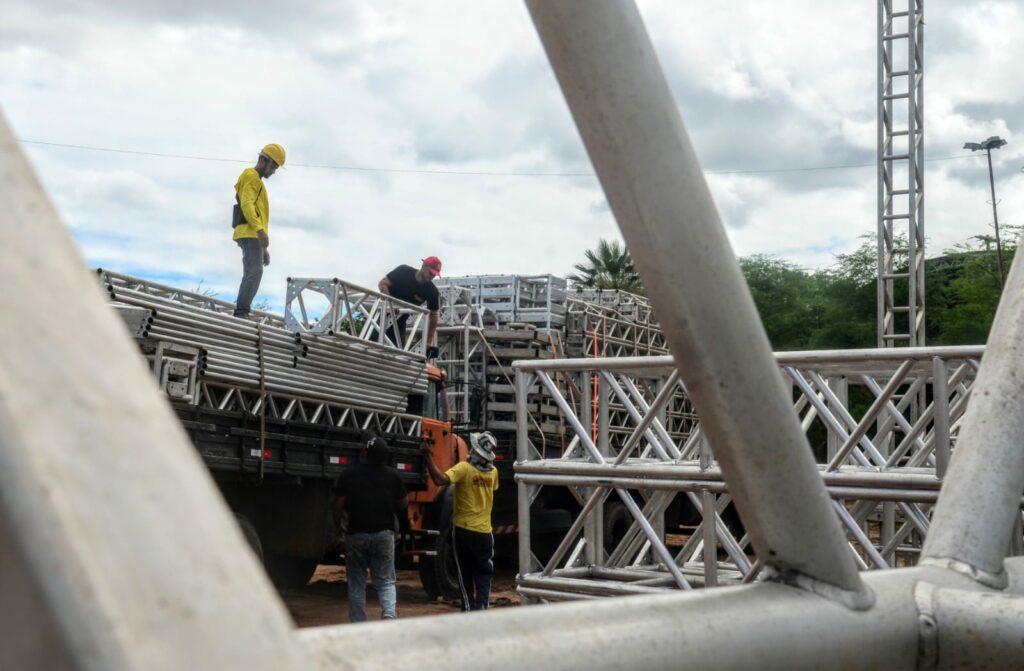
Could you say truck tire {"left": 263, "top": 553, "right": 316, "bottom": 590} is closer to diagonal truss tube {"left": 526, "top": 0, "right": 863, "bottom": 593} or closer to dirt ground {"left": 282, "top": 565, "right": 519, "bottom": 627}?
dirt ground {"left": 282, "top": 565, "right": 519, "bottom": 627}

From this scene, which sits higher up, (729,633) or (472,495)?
(729,633)

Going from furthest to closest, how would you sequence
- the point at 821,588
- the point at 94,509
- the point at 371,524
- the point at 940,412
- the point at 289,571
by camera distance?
1. the point at 289,571
2. the point at 371,524
3. the point at 940,412
4. the point at 821,588
5. the point at 94,509

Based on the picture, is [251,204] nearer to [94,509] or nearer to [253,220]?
[253,220]

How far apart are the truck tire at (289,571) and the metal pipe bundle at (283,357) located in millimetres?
2027

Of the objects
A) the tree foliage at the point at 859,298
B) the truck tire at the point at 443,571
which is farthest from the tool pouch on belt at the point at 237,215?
the tree foliage at the point at 859,298

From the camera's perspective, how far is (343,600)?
44.3ft

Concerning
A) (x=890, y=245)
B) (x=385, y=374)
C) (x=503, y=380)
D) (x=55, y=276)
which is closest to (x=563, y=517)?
(x=503, y=380)

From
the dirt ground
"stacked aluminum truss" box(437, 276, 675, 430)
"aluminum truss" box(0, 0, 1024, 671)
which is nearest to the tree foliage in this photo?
"stacked aluminum truss" box(437, 276, 675, 430)

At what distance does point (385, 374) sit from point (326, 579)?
4874mm

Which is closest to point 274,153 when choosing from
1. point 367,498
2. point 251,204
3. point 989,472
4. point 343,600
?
point 251,204

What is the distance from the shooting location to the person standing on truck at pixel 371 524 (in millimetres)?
10203

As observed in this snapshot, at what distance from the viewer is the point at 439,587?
13289 millimetres

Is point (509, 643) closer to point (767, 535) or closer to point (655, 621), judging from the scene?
point (655, 621)

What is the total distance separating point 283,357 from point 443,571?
3.97m
